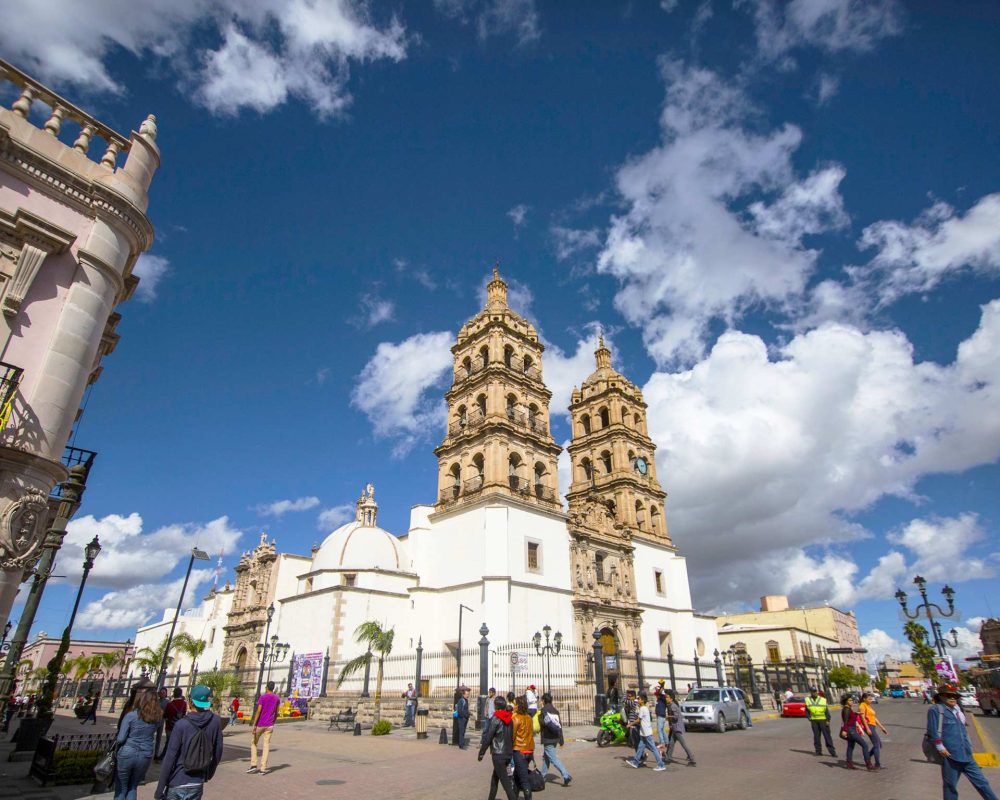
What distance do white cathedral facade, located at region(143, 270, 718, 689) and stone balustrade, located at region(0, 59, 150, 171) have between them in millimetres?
23031

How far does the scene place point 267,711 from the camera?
1212cm

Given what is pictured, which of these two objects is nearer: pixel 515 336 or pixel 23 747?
pixel 23 747

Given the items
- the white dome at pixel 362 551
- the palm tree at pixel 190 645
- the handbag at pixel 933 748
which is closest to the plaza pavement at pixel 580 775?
the handbag at pixel 933 748

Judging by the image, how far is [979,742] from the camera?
1648cm

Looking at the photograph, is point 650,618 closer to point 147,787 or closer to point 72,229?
point 147,787

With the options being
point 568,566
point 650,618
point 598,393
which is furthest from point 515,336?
point 650,618

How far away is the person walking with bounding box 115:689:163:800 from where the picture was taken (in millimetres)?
6543

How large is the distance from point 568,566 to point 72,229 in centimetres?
2827

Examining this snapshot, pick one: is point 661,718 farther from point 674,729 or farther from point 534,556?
point 534,556

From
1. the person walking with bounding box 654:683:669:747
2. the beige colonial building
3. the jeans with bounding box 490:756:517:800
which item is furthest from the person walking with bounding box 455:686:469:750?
the beige colonial building

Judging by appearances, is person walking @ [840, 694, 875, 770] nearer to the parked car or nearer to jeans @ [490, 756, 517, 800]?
jeans @ [490, 756, 517, 800]

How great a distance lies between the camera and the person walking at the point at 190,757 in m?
5.28

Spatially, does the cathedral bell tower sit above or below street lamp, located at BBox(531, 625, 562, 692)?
above

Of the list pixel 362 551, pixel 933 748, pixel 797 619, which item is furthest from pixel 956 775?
pixel 797 619
